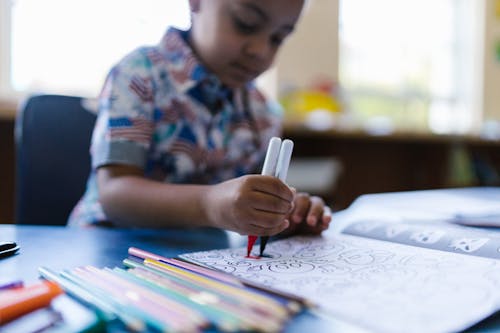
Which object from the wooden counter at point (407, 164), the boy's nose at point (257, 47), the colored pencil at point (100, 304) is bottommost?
the wooden counter at point (407, 164)

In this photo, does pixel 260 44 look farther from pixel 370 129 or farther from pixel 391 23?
pixel 391 23

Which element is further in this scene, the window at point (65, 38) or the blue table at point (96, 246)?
the window at point (65, 38)

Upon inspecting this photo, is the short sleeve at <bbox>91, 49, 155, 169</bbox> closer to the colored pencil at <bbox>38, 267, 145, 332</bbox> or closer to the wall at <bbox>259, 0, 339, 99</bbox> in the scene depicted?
the colored pencil at <bbox>38, 267, 145, 332</bbox>

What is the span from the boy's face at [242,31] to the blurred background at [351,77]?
2.4 inches

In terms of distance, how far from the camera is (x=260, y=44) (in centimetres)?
63

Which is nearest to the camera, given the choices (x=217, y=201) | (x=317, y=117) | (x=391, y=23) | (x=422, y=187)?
(x=217, y=201)

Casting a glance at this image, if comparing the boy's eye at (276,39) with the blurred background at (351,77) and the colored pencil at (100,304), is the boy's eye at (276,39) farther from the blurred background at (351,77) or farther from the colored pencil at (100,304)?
the colored pencil at (100,304)

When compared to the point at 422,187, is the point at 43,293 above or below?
above

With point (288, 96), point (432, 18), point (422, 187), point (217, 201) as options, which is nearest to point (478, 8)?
point (432, 18)

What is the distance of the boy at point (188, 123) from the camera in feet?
1.76

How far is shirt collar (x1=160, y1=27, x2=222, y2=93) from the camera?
706 millimetres

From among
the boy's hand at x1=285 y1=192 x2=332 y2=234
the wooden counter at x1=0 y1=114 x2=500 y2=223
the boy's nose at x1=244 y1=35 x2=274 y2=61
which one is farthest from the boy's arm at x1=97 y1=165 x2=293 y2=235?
the wooden counter at x1=0 y1=114 x2=500 y2=223

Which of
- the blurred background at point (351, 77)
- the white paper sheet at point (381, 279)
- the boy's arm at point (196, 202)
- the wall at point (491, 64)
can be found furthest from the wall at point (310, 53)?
the white paper sheet at point (381, 279)

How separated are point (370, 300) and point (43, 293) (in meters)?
0.17
